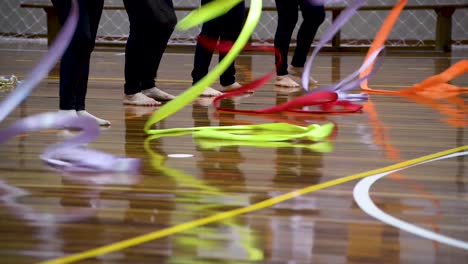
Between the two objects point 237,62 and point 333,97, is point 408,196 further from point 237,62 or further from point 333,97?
point 237,62

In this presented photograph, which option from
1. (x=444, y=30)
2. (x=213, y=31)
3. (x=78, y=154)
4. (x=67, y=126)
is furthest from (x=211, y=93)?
(x=444, y=30)

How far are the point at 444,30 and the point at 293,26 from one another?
2482mm

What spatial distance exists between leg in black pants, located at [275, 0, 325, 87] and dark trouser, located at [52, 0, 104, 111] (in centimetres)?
136

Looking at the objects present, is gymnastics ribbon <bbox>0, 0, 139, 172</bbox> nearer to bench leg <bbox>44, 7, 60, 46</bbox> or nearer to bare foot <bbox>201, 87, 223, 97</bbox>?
bare foot <bbox>201, 87, 223, 97</bbox>

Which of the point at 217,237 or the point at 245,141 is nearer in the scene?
the point at 217,237

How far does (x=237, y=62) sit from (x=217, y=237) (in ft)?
13.5

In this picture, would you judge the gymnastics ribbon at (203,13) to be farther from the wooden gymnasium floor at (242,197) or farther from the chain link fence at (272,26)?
the chain link fence at (272,26)

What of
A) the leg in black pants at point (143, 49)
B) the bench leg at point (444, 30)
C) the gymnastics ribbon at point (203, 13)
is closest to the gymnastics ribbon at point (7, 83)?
the leg in black pants at point (143, 49)

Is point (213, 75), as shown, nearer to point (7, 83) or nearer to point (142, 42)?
point (142, 42)

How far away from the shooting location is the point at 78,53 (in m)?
2.62

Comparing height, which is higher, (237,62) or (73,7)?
(73,7)

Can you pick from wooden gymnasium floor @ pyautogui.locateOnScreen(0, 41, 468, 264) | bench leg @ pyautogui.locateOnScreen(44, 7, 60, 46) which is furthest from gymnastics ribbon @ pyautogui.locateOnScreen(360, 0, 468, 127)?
bench leg @ pyautogui.locateOnScreen(44, 7, 60, 46)

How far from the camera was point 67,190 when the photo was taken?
1857 mm

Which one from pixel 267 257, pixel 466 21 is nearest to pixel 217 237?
pixel 267 257
